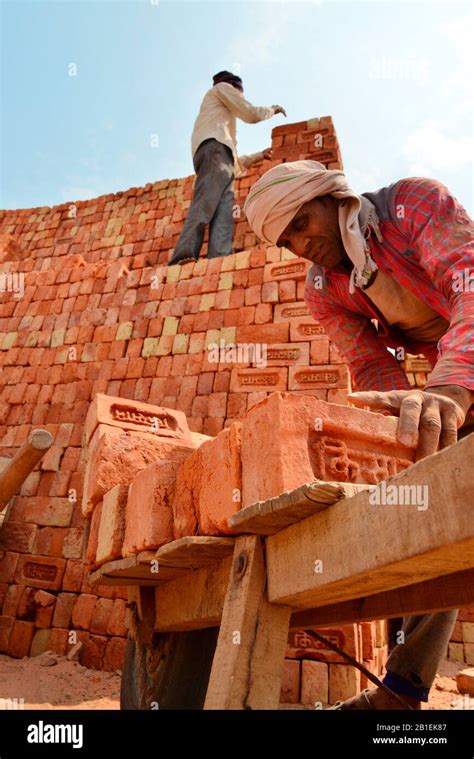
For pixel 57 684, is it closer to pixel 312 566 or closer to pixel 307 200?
pixel 312 566

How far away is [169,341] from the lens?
7031 millimetres

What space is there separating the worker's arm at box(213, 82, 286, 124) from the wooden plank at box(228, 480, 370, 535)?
9864 mm

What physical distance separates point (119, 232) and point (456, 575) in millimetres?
13179

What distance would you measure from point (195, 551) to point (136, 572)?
0.71m

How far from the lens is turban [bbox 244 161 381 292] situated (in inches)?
106

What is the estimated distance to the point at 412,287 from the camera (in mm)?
2666

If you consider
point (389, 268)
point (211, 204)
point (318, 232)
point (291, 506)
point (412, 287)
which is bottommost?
point (291, 506)

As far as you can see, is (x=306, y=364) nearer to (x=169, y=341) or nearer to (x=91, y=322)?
(x=169, y=341)

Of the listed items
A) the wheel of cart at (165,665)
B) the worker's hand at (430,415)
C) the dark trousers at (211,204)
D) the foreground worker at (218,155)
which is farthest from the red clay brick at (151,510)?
the foreground worker at (218,155)

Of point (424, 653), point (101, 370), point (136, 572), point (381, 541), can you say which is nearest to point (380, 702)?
point (424, 653)

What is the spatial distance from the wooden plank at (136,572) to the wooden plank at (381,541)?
0.81 m

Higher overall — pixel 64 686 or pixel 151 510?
pixel 151 510

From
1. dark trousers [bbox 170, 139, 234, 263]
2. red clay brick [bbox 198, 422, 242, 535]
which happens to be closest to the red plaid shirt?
red clay brick [bbox 198, 422, 242, 535]

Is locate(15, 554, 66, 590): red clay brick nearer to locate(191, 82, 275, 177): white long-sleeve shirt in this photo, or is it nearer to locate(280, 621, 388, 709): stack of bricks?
locate(280, 621, 388, 709): stack of bricks
